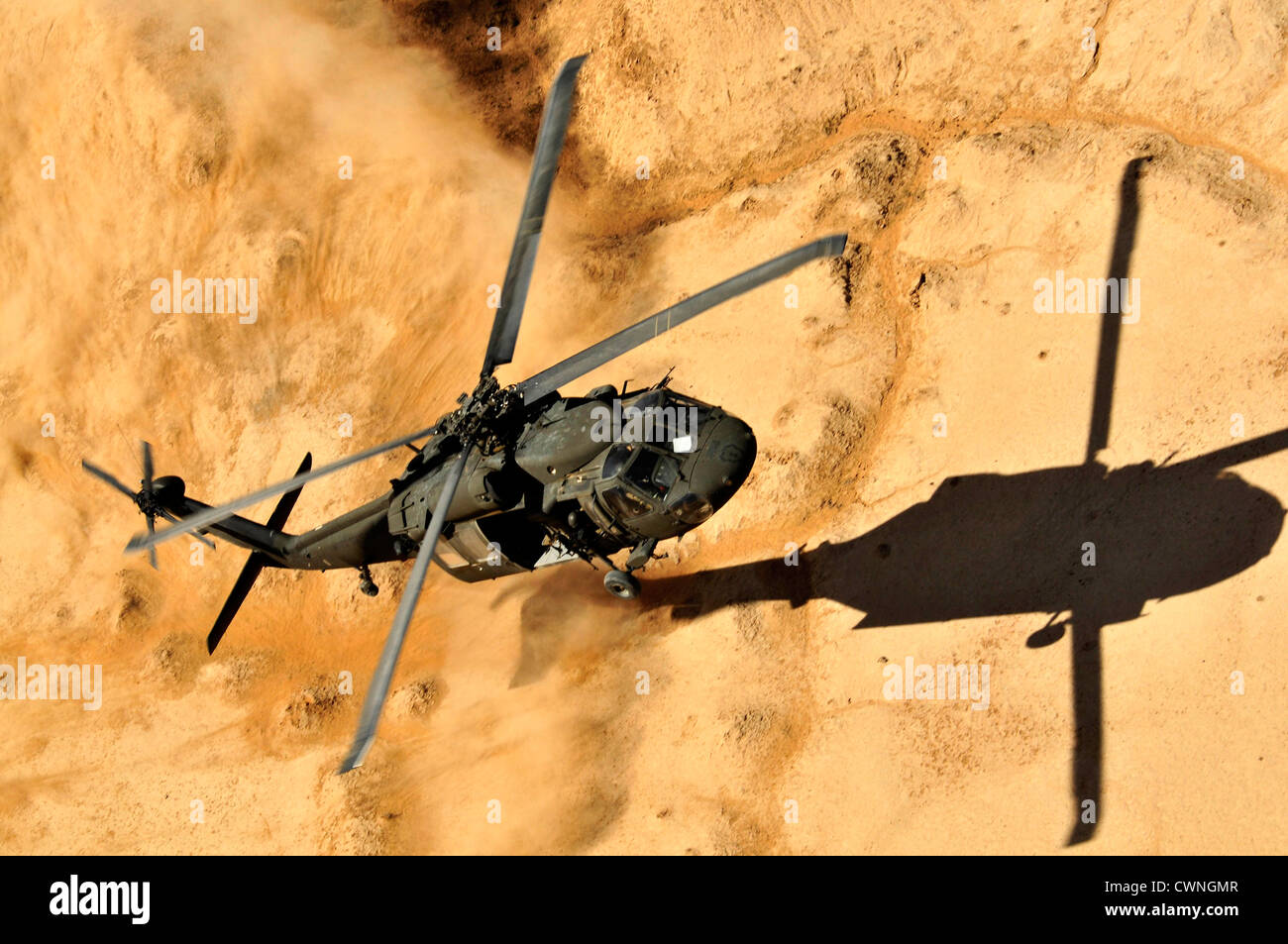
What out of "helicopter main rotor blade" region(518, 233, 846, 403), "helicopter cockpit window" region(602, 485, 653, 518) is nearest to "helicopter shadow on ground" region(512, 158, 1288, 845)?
"helicopter cockpit window" region(602, 485, 653, 518)

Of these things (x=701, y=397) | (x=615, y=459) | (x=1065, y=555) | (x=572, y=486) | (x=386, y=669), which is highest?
(x=701, y=397)

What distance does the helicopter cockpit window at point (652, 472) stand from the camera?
15.6 m

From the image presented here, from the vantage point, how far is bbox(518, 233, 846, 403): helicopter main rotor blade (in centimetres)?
1338

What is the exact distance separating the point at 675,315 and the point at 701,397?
30.0ft

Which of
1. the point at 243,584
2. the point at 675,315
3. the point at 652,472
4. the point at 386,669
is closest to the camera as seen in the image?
the point at 386,669

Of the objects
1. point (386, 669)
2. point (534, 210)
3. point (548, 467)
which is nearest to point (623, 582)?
point (548, 467)

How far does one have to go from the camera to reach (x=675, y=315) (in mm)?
14266

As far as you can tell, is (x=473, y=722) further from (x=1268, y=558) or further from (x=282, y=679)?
(x=1268, y=558)

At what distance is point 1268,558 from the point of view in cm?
1872

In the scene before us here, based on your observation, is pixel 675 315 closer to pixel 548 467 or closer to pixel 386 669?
pixel 548 467

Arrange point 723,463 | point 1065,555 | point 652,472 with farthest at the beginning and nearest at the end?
1. point 1065,555
2. point 652,472
3. point 723,463

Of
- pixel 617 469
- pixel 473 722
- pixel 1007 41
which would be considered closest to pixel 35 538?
pixel 473 722

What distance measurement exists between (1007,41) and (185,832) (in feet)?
84.9

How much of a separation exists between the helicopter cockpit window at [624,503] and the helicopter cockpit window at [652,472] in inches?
9.4
